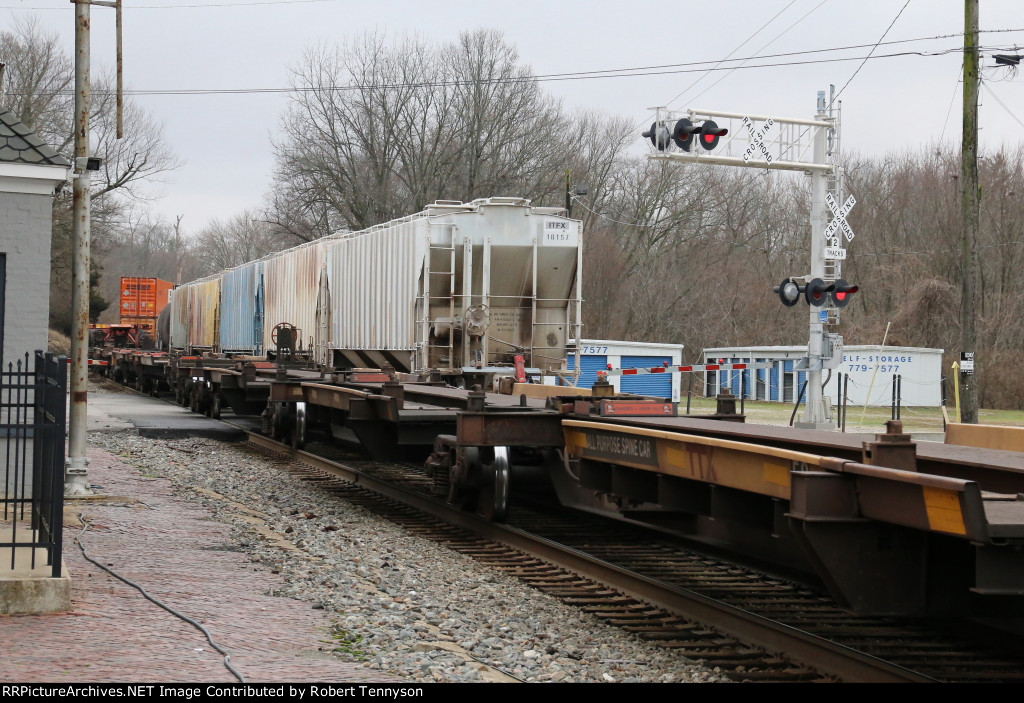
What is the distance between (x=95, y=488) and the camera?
12875mm

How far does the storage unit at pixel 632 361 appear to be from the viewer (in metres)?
33.2

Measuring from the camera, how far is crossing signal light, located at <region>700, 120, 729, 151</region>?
22125 mm

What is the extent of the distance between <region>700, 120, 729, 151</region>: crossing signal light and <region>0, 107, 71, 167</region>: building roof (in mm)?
14285

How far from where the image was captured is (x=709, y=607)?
698cm

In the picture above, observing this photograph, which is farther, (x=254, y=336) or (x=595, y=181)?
(x=595, y=181)

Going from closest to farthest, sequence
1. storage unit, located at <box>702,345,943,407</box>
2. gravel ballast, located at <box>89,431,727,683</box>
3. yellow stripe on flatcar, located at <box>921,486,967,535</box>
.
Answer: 1. yellow stripe on flatcar, located at <box>921,486,967,535</box>
2. gravel ballast, located at <box>89,431,727,683</box>
3. storage unit, located at <box>702,345,943,407</box>

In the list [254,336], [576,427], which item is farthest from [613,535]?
[254,336]

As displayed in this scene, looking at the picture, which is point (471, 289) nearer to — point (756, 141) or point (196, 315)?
point (756, 141)

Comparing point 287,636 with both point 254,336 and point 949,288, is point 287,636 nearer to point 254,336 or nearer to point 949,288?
point 254,336

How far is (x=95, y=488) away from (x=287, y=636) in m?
7.39

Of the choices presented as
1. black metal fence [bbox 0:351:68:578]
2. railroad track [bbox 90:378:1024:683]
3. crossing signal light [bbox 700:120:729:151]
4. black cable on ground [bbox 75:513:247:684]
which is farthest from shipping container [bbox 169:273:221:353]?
black metal fence [bbox 0:351:68:578]

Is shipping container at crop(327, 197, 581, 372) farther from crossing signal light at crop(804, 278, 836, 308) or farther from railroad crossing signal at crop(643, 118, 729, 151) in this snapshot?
crossing signal light at crop(804, 278, 836, 308)

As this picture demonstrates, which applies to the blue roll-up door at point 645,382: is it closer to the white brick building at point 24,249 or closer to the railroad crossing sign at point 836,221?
the railroad crossing sign at point 836,221

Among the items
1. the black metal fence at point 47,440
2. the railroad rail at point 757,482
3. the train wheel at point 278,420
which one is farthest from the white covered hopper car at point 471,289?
the black metal fence at point 47,440
